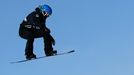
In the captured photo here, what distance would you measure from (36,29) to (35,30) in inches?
5.0

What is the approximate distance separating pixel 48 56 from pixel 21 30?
2.13 metres

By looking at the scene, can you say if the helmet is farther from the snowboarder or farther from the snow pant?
the snow pant

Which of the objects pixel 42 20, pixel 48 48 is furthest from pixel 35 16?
pixel 48 48

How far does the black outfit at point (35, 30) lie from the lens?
60.6ft

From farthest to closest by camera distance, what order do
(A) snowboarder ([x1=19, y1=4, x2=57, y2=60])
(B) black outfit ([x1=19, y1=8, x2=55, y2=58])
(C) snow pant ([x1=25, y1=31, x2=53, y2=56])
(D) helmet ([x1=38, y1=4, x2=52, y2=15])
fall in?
1. (C) snow pant ([x1=25, y1=31, x2=53, y2=56])
2. (B) black outfit ([x1=19, y1=8, x2=55, y2=58])
3. (A) snowboarder ([x1=19, y1=4, x2=57, y2=60])
4. (D) helmet ([x1=38, y1=4, x2=52, y2=15])

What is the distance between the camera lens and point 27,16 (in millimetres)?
18953

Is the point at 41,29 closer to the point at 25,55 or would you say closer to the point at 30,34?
the point at 30,34

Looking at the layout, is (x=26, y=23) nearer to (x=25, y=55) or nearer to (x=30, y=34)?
(x=30, y=34)

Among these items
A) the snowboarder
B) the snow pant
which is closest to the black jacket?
the snowboarder

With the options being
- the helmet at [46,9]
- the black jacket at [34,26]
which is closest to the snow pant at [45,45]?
the black jacket at [34,26]

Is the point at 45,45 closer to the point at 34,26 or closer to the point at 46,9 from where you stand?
the point at 34,26

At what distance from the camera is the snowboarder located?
60.3 feet

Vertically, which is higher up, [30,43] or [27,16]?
[27,16]

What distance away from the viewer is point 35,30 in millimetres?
18703
